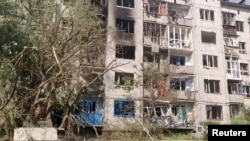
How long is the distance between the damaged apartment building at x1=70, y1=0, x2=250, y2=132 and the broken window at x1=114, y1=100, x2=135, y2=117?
74 mm

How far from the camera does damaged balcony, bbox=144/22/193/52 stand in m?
27.6

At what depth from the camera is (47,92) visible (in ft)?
37.6

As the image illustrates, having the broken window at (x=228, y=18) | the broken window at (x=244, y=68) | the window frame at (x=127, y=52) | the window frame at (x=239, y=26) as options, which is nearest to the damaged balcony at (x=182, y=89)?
the window frame at (x=127, y=52)

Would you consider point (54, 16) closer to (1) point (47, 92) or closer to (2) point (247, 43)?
(1) point (47, 92)

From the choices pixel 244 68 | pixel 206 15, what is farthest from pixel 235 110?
pixel 206 15

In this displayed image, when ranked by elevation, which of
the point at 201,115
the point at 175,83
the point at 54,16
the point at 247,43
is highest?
the point at 247,43

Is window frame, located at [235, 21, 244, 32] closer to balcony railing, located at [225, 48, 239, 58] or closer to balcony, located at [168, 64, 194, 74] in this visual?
balcony railing, located at [225, 48, 239, 58]

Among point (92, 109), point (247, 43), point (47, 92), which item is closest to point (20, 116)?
point (47, 92)

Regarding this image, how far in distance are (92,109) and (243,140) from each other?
59.2 ft

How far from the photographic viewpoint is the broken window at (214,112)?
27.7m

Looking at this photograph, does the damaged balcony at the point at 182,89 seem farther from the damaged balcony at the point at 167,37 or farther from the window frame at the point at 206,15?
the window frame at the point at 206,15

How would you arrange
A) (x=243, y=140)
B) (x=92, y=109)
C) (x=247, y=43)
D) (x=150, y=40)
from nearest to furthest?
(x=243, y=140) → (x=92, y=109) → (x=150, y=40) → (x=247, y=43)

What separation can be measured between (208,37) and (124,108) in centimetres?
1262

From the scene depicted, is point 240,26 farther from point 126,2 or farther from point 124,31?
point 124,31
